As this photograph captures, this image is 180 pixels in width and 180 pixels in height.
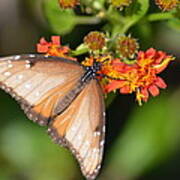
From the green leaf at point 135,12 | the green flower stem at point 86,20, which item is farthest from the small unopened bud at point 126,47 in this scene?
the green flower stem at point 86,20

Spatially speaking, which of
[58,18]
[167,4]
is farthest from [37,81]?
[58,18]

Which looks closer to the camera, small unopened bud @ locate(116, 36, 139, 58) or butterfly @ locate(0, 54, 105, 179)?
butterfly @ locate(0, 54, 105, 179)

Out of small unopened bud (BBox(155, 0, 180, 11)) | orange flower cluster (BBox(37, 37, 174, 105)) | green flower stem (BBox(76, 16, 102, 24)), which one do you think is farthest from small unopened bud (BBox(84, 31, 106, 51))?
green flower stem (BBox(76, 16, 102, 24))

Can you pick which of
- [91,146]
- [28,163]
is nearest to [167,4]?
[91,146]

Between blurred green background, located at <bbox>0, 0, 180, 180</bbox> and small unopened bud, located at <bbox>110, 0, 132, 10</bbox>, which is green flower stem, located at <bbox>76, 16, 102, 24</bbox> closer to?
blurred green background, located at <bbox>0, 0, 180, 180</bbox>

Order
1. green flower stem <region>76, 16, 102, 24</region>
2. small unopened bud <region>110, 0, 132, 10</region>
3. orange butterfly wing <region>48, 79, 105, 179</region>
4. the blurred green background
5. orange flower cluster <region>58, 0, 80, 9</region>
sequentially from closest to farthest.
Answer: orange butterfly wing <region>48, 79, 105, 179</region> → small unopened bud <region>110, 0, 132, 10</region> → orange flower cluster <region>58, 0, 80, 9</region> → green flower stem <region>76, 16, 102, 24</region> → the blurred green background

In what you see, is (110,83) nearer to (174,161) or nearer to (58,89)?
(58,89)

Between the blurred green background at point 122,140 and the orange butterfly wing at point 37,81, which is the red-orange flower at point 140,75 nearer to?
the orange butterfly wing at point 37,81

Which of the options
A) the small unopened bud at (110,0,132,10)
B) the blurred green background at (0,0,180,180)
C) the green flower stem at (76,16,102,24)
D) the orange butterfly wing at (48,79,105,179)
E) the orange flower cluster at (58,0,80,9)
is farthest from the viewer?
the blurred green background at (0,0,180,180)
